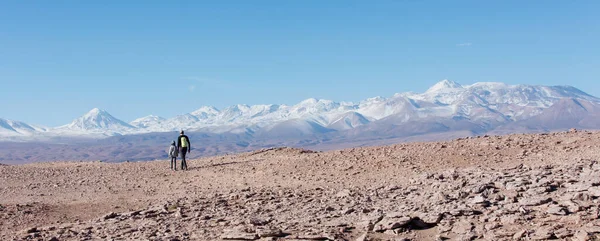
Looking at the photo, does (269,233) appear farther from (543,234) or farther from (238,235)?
(543,234)

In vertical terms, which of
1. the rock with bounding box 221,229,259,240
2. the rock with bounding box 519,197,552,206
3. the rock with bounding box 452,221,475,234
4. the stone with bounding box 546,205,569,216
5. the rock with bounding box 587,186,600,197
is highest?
the rock with bounding box 587,186,600,197

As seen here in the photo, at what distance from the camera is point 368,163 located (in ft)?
72.8

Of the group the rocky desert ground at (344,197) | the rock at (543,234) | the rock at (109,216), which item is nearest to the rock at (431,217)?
→ the rocky desert ground at (344,197)

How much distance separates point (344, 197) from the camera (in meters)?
15.9

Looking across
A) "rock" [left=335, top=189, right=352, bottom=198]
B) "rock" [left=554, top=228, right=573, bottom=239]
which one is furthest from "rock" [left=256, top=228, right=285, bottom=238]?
"rock" [left=554, top=228, right=573, bottom=239]

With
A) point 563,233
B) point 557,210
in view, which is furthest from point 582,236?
point 557,210

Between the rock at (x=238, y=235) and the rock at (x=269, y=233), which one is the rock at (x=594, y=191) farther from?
the rock at (x=238, y=235)

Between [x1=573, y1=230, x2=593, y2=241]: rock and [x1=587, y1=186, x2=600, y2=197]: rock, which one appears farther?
[x1=587, y1=186, x2=600, y2=197]: rock

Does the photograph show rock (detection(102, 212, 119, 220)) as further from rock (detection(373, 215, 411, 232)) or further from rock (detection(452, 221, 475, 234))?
rock (detection(452, 221, 475, 234))

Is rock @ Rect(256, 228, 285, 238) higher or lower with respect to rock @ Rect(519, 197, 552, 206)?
lower

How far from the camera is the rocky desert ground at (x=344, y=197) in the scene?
1172 cm

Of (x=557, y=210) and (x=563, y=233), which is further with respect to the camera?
(x=557, y=210)

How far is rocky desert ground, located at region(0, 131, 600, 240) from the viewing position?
11719 millimetres

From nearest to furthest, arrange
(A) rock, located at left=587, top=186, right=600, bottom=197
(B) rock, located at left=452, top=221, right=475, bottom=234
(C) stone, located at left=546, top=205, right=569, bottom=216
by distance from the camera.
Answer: (B) rock, located at left=452, top=221, right=475, bottom=234 → (C) stone, located at left=546, top=205, right=569, bottom=216 → (A) rock, located at left=587, top=186, right=600, bottom=197
